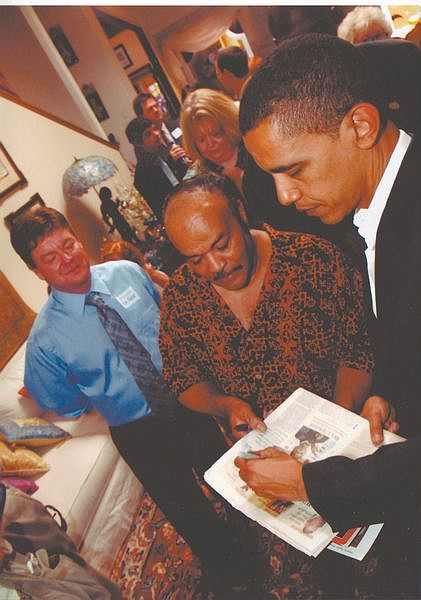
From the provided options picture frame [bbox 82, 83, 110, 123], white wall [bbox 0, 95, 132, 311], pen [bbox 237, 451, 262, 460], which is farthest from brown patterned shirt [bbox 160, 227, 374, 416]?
picture frame [bbox 82, 83, 110, 123]

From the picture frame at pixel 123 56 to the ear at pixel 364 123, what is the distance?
25.9 ft

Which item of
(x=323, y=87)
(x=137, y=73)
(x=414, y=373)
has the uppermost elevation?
(x=137, y=73)

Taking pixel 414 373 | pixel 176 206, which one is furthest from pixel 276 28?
pixel 414 373

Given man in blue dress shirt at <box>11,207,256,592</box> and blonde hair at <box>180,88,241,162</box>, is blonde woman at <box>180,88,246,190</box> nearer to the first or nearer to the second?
blonde hair at <box>180,88,241,162</box>

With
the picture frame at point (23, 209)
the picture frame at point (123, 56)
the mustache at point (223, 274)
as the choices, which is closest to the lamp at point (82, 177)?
the picture frame at point (23, 209)

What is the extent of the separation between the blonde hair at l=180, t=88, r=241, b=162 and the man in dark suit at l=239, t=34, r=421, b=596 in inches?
61.2

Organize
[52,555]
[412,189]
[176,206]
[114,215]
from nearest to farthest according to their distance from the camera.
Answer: [412,189] < [176,206] < [52,555] < [114,215]

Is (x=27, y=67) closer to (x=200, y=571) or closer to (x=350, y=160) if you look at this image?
(x=350, y=160)

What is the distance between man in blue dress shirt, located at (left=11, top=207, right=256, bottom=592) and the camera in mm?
1679

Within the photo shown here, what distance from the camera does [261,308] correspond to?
4.10 feet

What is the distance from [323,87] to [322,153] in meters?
0.13

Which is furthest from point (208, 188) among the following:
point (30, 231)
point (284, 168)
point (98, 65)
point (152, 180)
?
point (98, 65)

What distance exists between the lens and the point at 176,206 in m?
1.23

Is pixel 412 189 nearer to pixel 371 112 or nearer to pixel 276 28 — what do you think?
pixel 371 112
